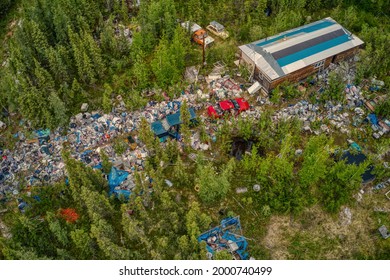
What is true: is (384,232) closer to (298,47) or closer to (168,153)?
(168,153)

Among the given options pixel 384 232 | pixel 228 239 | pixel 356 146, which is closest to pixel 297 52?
pixel 356 146

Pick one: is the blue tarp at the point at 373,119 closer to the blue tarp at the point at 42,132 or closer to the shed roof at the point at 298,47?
the shed roof at the point at 298,47

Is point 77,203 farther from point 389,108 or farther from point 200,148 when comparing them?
point 389,108

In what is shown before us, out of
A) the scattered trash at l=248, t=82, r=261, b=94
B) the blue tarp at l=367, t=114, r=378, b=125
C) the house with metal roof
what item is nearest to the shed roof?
the house with metal roof

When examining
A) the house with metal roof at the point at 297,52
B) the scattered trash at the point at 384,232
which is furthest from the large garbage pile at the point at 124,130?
the scattered trash at the point at 384,232

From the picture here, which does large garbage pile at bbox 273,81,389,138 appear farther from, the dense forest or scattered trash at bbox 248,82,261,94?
scattered trash at bbox 248,82,261,94

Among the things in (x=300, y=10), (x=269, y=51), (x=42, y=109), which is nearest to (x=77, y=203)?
(x=42, y=109)

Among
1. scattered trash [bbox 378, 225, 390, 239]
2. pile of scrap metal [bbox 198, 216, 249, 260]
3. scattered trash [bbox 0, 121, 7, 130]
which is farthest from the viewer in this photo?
scattered trash [bbox 0, 121, 7, 130]

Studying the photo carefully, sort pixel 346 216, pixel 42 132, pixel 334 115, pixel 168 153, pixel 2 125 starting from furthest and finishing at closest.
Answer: pixel 334 115 → pixel 2 125 → pixel 42 132 → pixel 168 153 → pixel 346 216
